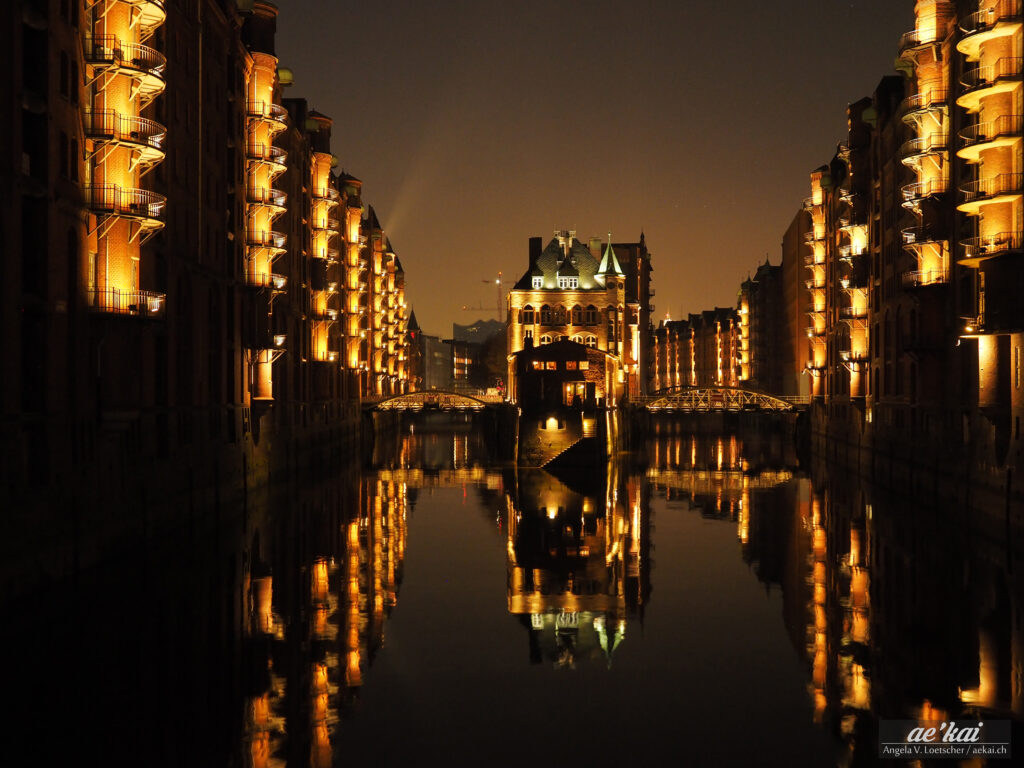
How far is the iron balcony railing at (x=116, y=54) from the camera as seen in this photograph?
113 ft

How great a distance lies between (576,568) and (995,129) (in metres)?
22.3

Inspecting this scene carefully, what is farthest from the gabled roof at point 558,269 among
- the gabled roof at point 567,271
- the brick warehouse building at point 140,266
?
the brick warehouse building at point 140,266

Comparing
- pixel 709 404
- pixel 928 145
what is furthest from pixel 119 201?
pixel 709 404

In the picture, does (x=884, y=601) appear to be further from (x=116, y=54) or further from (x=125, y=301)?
(x=116, y=54)

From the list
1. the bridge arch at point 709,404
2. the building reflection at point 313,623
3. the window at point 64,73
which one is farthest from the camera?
the bridge arch at point 709,404

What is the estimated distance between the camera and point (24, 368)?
2952 centimetres

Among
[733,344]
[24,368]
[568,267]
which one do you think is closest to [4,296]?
[24,368]

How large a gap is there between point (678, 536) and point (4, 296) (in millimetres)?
28369

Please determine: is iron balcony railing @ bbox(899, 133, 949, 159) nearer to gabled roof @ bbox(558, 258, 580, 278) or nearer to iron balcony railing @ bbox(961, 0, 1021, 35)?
iron balcony railing @ bbox(961, 0, 1021, 35)

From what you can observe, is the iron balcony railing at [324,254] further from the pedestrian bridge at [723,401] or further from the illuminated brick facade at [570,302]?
the illuminated brick facade at [570,302]

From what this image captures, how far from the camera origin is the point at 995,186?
4009 centimetres

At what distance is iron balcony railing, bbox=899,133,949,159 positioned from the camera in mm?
49281

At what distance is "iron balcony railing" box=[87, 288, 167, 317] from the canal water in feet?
25.8

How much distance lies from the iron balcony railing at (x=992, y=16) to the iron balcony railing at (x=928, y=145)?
7.89m
